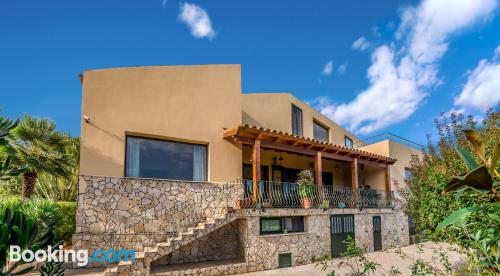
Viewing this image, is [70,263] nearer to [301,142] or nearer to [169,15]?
[301,142]

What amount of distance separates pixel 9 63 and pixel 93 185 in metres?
8.29

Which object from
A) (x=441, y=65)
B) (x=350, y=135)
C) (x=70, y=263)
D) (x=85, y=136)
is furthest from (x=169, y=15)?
(x=350, y=135)

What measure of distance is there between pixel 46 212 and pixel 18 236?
24.3 feet

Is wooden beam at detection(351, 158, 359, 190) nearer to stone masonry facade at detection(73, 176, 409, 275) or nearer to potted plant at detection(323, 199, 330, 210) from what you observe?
potted plant at detection(323, 199, 330, 210)

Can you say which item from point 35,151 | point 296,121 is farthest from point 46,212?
point 296,121

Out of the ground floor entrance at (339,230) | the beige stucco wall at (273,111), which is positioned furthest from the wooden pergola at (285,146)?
the beige stucco wall at (273,111)

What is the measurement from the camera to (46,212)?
11234 millimetres

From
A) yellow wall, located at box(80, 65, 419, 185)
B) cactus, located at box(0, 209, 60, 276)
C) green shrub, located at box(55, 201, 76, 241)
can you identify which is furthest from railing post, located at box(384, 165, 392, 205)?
cactus, located at box(0, 209, 60, 276)

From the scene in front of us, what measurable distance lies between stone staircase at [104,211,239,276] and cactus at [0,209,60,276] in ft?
14.8

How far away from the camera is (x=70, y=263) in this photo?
10.5 metres

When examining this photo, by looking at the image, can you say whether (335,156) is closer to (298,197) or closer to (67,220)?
(298,197)

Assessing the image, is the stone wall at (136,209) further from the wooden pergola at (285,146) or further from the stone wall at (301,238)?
the wooden pergola at (285,146)

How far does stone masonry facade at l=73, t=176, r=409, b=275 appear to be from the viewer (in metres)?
10.8

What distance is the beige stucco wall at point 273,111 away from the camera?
54.5ft
